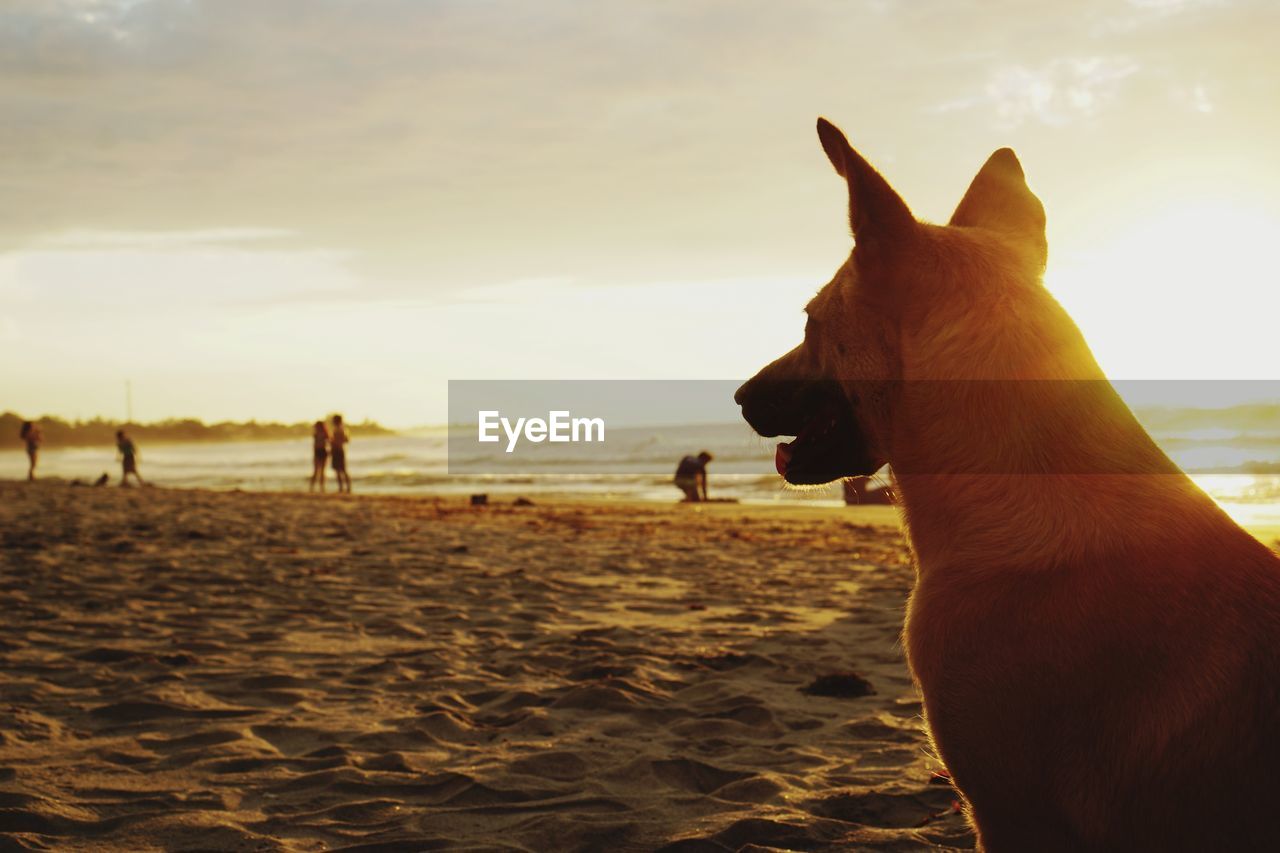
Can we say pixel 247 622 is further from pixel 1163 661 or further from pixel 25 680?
pixel 1163 661

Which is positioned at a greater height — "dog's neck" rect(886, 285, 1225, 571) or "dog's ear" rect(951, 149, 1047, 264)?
"dog's ear" rect(951, 149, 1047, 264)

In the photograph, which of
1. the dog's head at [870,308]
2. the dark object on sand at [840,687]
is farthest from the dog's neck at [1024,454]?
the dark object on sand at [840,687]

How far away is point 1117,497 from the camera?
259 cm

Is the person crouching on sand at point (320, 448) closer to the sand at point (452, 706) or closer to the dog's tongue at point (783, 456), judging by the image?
the sand at point (452, 706)

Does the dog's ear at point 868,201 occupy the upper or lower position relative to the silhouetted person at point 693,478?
upper

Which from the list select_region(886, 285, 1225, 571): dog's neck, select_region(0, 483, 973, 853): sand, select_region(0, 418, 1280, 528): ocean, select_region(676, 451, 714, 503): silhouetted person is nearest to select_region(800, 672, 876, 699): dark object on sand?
select_region(0, 483, 973, 853): sand

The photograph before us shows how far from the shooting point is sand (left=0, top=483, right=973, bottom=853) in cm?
417

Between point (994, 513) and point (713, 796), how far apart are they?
2.31 metres

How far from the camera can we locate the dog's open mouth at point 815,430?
3.24m

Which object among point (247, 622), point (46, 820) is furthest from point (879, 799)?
point (247, 622)

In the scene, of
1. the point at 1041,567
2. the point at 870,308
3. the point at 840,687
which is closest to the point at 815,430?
the point at 870,308

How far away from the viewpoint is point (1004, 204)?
3.39 meters

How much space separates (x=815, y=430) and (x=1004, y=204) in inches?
37.6

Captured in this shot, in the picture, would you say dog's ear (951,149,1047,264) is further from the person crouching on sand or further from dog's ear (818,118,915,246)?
the person crouching on sand
